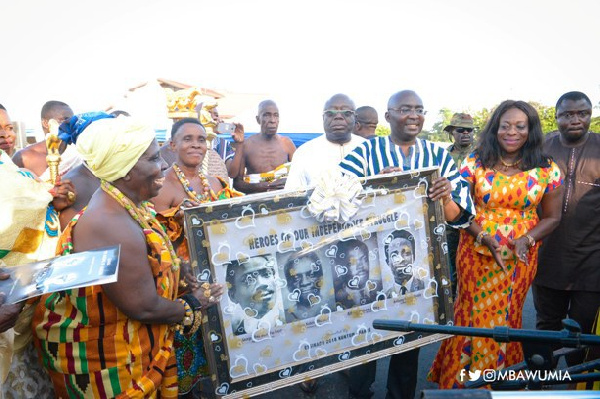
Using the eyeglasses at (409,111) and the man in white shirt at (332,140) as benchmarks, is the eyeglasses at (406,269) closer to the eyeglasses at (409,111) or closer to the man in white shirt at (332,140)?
the eyeglasses at (409,111)

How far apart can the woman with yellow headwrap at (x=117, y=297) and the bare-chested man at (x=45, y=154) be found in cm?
134

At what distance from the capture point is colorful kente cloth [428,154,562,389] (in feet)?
11.5

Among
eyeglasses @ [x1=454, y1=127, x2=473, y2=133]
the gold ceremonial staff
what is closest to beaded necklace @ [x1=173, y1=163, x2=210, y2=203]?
the gold ceremonial staff

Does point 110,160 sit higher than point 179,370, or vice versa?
point 110,160

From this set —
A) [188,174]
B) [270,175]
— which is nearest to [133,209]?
[188,174]

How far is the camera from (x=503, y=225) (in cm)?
351

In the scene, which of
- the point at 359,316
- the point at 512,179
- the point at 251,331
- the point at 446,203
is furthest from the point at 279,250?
the point at 512,179

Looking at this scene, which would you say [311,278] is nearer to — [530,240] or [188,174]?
Answer: [188,174]

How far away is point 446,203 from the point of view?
324cm

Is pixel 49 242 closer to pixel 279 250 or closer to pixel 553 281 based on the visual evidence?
pixel 279 250

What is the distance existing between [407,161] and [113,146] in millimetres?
2003

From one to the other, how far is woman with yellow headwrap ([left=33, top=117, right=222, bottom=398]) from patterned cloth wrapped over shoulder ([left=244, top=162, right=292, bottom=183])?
3.36m

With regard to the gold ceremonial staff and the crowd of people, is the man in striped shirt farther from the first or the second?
the gold ceremonial staff

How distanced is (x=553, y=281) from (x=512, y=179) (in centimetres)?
123
